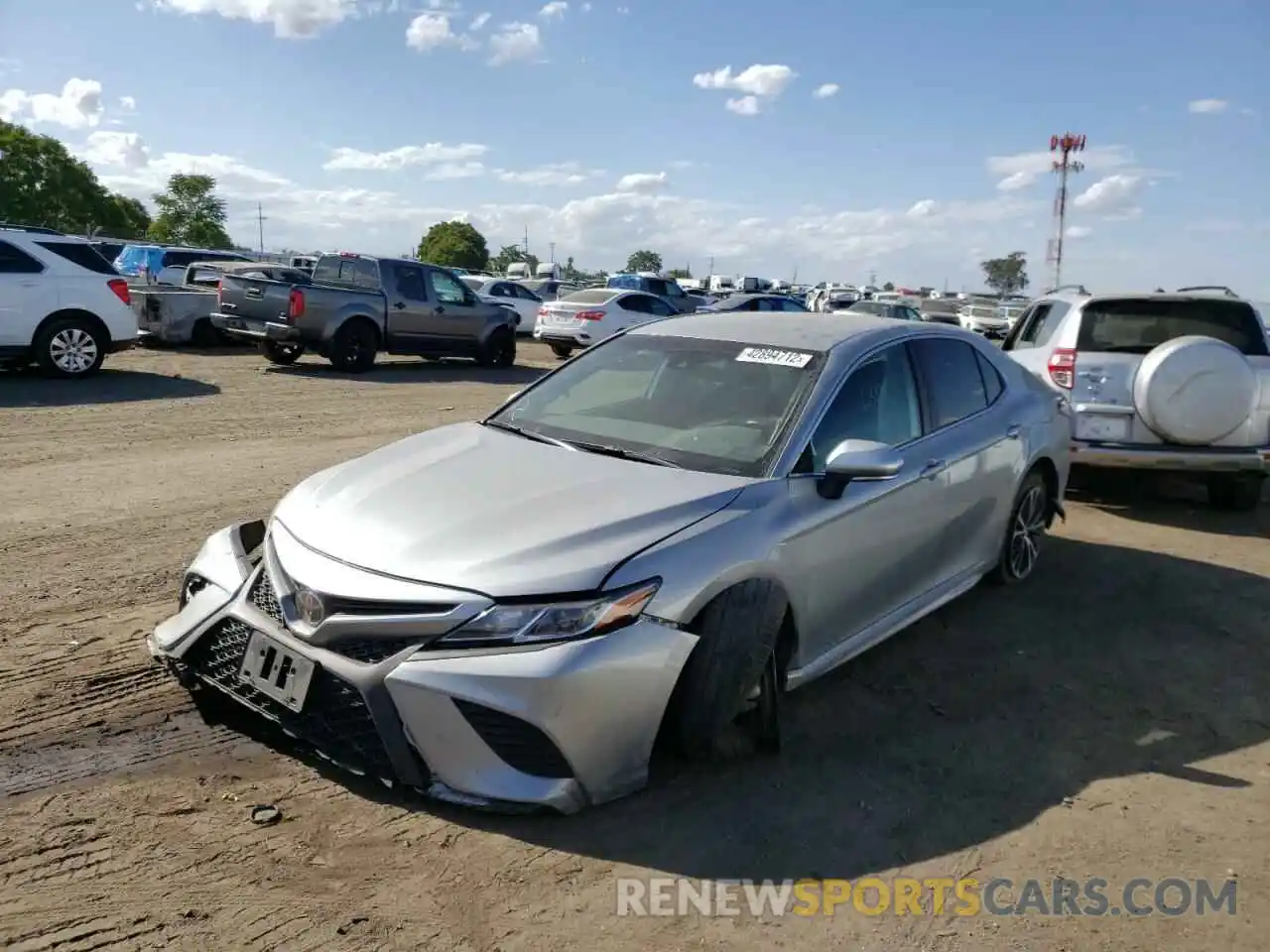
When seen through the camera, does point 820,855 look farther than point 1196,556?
No

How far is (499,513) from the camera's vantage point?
3.44 meters

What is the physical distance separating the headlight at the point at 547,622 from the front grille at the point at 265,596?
0.66 metres

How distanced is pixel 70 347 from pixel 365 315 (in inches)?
169

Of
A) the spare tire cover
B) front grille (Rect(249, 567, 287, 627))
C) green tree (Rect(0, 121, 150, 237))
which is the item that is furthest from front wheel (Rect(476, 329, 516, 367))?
green tree (Rect(0, 121, 150, 237))

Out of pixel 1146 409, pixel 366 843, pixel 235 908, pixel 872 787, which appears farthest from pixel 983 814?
pixel 1146 409

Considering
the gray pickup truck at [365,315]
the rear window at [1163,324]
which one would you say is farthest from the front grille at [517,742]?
the gray pickup truck at [365,315]

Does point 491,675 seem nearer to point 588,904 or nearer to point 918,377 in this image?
point 588,904

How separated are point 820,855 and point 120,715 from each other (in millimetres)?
2577

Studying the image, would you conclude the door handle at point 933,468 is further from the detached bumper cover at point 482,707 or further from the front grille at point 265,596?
the front grille at point 265,596

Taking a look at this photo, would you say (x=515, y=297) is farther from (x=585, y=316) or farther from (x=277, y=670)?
(x=277, y=670)

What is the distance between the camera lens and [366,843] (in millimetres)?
3070

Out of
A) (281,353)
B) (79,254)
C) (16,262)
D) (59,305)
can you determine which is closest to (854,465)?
(59,305)

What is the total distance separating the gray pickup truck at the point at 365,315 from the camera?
15.5m

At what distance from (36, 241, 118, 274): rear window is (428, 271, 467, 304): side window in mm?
5204
